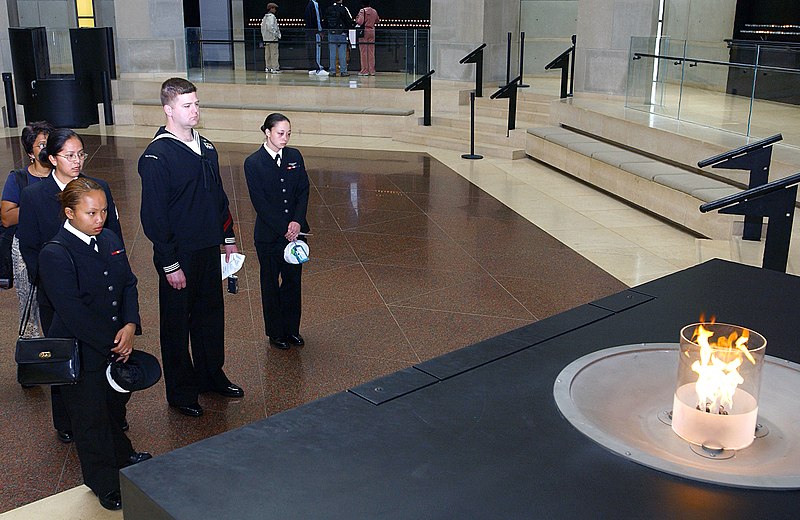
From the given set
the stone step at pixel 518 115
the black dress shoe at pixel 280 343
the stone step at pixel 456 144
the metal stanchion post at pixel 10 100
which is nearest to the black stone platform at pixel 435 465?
the black dress shoe at pixel 280 343

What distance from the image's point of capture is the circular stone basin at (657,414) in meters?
2.12

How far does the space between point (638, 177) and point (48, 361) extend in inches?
309

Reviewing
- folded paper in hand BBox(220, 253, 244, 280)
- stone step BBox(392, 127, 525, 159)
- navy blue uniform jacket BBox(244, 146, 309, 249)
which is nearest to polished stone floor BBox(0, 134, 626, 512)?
folded paper in hand BBox(220, 253, 244, 280)

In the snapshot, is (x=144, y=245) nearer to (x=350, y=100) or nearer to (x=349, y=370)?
(x=349, y=370)

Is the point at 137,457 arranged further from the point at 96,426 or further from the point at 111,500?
the point at 96,426

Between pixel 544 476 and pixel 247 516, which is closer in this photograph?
pixel 247 516

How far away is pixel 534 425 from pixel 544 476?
26 centimetres

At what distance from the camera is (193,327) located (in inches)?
193

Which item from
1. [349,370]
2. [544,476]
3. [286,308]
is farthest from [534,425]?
[286,308]

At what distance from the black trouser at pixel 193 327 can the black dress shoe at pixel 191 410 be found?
2 centimetres

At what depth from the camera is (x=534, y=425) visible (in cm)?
230

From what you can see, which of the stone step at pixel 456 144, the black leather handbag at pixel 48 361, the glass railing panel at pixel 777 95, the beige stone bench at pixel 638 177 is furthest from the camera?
the stone step at pixel 456 144

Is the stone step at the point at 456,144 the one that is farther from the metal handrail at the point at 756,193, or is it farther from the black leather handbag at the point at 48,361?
the black leather handbag at the point at 48,361

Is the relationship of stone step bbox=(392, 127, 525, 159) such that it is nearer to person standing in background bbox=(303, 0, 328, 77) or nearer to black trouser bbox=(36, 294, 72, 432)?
person standing in background bbox=(303, 0, 328, 77)
